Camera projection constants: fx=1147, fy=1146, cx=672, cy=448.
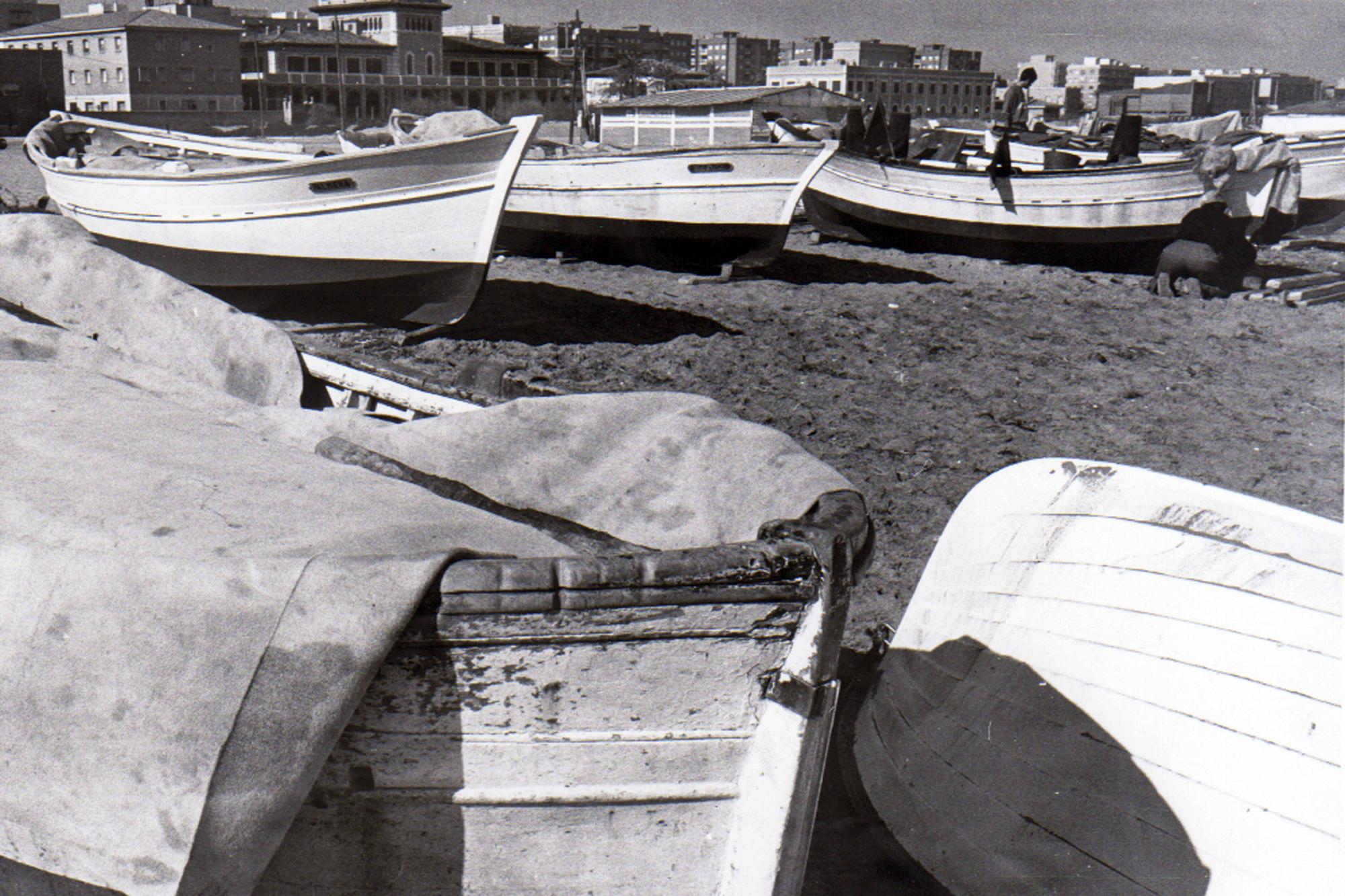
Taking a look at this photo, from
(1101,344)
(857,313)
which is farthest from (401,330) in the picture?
(1101,344)

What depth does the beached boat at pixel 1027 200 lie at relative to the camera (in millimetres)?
11805

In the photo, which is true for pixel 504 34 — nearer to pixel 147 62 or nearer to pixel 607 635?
pixel 147 62

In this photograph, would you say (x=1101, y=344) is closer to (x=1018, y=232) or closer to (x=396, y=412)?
(x=1018, y=232)

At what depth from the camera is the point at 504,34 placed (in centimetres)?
8506

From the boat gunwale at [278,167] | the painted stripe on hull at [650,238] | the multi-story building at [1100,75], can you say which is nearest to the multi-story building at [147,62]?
the multi-story building at [1100,75]

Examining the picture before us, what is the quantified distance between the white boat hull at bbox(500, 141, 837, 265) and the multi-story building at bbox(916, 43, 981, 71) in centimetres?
5263

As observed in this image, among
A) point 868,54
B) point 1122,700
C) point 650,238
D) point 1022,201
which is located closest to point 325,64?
point 868,54

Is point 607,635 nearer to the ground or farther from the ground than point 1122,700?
farther from the ground

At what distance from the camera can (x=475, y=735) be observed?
2.19 m

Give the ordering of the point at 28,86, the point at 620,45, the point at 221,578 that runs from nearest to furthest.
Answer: the point at 221,578, the point at 28,86, the point at 620,45

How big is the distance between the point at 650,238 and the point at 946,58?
5673 centimetres

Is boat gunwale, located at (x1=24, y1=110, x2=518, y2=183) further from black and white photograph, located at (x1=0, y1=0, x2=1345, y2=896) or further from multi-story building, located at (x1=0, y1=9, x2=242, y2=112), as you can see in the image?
multi-story building, located at (x1=0, y1=9, x2=242, y2=112)

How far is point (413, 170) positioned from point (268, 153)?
509 centimetres

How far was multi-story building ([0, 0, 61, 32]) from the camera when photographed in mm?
69438
